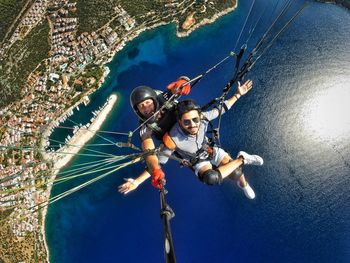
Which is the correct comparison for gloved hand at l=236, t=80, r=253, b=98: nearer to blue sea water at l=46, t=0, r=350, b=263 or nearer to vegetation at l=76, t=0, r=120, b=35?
blue sea water at l=46, t=0, r=350, b=263

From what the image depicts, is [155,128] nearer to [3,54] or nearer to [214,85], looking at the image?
[214,85]

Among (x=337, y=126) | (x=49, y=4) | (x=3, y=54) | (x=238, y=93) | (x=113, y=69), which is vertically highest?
(x=49, y=4)

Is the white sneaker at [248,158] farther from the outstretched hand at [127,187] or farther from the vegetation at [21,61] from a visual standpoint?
the vegetation at [21,61]

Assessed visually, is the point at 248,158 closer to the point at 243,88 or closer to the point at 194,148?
the point at 194,148

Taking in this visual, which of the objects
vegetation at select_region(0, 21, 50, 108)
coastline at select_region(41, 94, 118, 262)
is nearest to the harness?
coastline at select_region(41, 94, 118, 262)

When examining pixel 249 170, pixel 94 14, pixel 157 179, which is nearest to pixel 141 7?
pixel 94 14

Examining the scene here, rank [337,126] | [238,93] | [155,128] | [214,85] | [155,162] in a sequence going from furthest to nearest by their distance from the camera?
[214,85] → [337,126] → [238,93] → [155,128] → [155,162]

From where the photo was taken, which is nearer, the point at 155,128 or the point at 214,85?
the point at 155,128

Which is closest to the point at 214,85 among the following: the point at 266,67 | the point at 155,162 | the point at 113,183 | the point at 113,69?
the point at 266,67
